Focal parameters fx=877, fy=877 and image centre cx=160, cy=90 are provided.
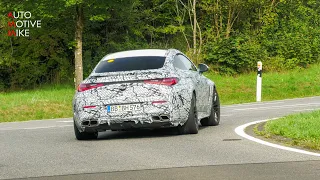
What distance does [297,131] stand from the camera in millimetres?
13000

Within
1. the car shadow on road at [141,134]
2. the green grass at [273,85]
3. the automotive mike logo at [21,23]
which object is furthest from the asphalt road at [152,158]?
the automotive mike logo at [21,23]

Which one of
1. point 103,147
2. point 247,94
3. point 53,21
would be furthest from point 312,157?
point 53,21

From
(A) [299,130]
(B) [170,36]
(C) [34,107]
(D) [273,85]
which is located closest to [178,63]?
(A) [299,130]

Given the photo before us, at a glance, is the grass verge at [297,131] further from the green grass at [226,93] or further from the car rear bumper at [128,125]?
the green grass at [226,93]

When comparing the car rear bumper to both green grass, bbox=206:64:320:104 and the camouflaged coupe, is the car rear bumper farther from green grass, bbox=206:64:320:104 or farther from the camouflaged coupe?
green grass, bbox=206:64:320:104

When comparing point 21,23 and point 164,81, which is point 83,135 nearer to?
point 164,81

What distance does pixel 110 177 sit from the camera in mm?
9258

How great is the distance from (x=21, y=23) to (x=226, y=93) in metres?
11.8

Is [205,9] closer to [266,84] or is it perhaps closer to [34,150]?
[266,84]

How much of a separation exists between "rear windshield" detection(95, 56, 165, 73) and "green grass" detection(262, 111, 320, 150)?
214 centimetres

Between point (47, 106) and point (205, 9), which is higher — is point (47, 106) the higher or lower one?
the lower one

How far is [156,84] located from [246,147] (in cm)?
246

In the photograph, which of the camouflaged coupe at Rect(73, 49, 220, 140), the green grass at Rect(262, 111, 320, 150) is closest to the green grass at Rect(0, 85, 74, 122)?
the green grass at Rect(262, 111, 320, 150)

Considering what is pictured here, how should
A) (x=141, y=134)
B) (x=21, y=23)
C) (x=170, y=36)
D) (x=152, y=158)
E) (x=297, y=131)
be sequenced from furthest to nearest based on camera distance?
1. (x=170, y=36)
2. (x=21, y=23)
3. (x=141, y=134)
4. (x=297, y=131)
5. (x=152, y=158)
